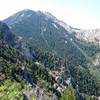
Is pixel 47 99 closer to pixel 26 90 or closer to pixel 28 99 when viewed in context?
pixel 26 90

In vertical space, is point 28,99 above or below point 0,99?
below

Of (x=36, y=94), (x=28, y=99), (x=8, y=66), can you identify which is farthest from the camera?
(x=8, y=66)

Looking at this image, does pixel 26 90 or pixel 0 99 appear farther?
pixel 26 90

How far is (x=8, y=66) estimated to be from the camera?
185 metres

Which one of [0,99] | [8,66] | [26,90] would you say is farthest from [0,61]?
[0,99]

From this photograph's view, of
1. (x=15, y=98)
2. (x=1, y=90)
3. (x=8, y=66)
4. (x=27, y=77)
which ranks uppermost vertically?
(x=15, y=98)

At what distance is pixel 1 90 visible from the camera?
97062 mm

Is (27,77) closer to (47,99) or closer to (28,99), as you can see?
(47,99)

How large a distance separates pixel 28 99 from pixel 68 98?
5884cm

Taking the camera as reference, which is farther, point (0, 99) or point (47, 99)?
point (47, 99)

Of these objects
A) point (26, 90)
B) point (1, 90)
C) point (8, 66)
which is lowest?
point (8, 66)

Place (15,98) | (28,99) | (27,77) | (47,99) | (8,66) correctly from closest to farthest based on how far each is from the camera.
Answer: (15,98), (28,99), (47,99), (8,66), (27,77)

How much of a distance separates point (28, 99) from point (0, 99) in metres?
29.6

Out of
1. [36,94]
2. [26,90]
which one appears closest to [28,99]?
[26,90]
